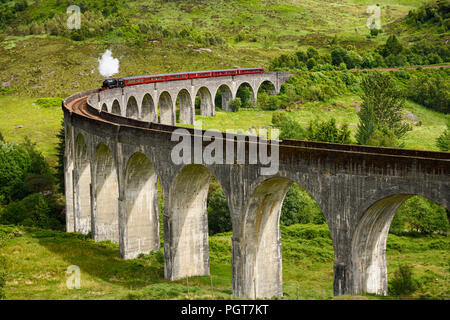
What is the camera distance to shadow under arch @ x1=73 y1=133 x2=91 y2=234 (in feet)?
161

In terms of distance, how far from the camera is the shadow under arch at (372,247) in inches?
972

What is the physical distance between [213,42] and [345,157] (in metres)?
119

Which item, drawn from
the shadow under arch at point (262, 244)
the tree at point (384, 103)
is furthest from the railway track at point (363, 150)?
the tree at point (384, 103)

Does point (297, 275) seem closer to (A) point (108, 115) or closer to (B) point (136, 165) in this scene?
(B) point (136, 165)

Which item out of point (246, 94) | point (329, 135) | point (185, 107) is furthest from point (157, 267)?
point (246, 94)

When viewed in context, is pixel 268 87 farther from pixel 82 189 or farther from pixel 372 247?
pixel 372 247

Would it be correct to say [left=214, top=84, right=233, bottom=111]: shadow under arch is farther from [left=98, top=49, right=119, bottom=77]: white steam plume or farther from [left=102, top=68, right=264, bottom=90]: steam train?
[left=98, top=49, right=119, bottom=77]: white steam plume

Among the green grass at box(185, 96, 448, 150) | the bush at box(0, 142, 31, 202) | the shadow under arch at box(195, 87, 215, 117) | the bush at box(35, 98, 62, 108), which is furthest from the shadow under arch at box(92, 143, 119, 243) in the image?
the bush at box(35, 98, 62, 108)

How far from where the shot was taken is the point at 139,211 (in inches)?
1620

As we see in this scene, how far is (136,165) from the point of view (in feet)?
131

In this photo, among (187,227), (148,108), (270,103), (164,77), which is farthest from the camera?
(270,103)

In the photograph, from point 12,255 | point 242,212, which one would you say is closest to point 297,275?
point 242,212

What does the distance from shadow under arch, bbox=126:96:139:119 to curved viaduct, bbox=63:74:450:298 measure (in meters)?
28.7

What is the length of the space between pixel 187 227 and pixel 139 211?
6320mm
